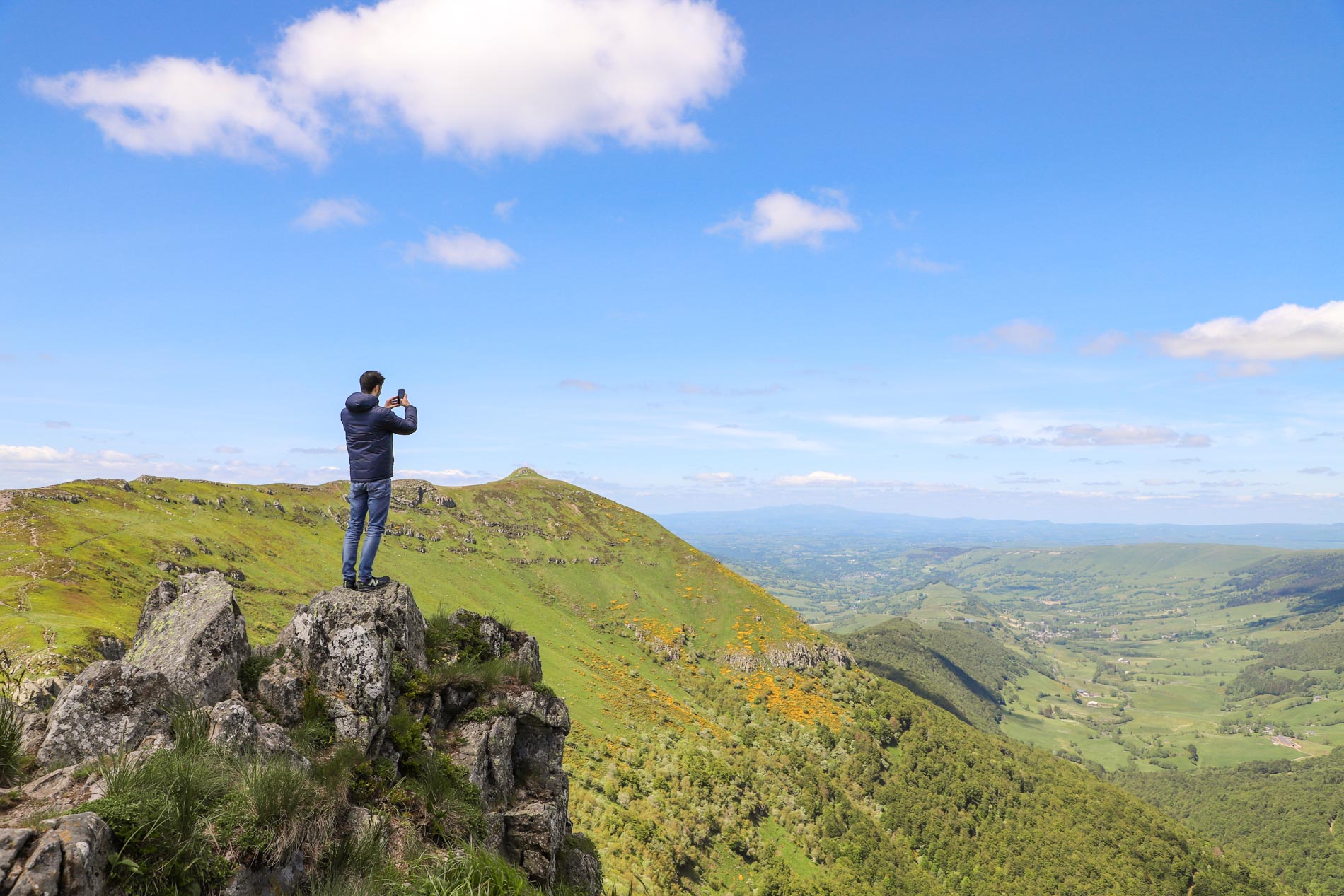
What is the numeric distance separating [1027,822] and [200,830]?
475 feet

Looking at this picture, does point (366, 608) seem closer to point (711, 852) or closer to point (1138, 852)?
point (711, 852)

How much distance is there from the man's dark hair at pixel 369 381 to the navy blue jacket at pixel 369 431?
0.24m

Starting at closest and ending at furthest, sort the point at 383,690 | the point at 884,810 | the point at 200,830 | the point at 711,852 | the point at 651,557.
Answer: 1. the point at 200,830
2. the point at 383,690
3. the point at 711,852
4. the point at 884,810
5. the point at 651,557

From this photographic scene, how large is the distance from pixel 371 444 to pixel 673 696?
98.1 meters

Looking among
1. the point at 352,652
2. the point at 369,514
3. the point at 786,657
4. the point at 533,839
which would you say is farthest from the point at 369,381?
the point at 786,657

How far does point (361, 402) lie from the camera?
12.8m

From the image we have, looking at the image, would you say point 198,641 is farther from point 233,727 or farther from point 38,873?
point 38,873

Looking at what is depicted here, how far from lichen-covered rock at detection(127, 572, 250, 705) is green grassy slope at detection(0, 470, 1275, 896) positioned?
69.7 ft

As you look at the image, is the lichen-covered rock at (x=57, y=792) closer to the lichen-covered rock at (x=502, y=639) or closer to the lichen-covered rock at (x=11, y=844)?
the lichen-covered rock at (x=11, y=844)

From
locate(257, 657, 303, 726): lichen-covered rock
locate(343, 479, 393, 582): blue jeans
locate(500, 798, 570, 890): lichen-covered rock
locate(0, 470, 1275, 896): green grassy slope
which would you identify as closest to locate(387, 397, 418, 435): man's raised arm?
locate(343, 479, 393, 582): blue jeans

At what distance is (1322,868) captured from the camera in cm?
17538

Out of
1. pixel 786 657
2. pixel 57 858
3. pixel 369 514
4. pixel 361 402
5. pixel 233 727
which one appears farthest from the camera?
pixel 786 657

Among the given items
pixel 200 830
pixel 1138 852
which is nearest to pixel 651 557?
pixel 1138 852

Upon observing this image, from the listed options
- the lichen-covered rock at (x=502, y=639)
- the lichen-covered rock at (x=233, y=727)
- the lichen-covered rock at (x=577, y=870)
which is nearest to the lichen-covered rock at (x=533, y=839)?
the lichen-covered rock at (x=577, y=870)
